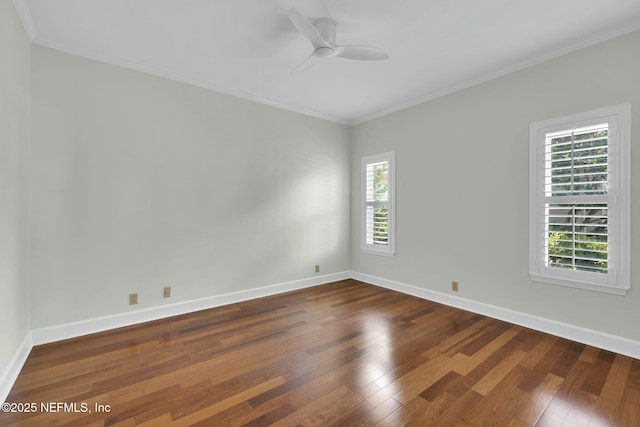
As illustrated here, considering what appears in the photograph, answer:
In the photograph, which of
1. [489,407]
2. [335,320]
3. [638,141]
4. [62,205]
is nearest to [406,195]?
[335,320]

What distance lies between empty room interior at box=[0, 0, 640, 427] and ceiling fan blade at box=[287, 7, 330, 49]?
17 millimetres

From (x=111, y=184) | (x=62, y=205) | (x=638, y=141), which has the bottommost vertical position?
(x=62, y=205)

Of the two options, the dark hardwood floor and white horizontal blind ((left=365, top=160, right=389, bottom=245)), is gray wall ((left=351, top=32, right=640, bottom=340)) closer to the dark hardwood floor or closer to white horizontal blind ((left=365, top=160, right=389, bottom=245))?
white horizontal blind ((left=365, top=160, right=389, bottom=245))

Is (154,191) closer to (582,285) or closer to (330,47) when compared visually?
(330,47)

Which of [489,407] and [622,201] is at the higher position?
[622,201]

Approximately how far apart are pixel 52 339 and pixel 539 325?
4.39 m

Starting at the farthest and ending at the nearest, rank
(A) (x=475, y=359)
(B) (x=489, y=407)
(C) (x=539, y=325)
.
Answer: (C) (x=539, y=325) < (A) (x=475, y=359) < (B) (x=489, y=407)

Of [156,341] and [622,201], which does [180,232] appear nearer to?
[156,341]

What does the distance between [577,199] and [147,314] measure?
4.17m

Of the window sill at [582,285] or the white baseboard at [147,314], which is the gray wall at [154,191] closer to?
the white baseboard at [147,314]

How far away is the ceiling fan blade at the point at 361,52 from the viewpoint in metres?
2.39

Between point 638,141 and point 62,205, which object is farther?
point 62,205

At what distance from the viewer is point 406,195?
413 cm

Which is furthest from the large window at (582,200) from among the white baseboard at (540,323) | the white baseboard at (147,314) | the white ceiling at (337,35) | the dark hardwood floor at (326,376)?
the white baseboard at (147,314)
